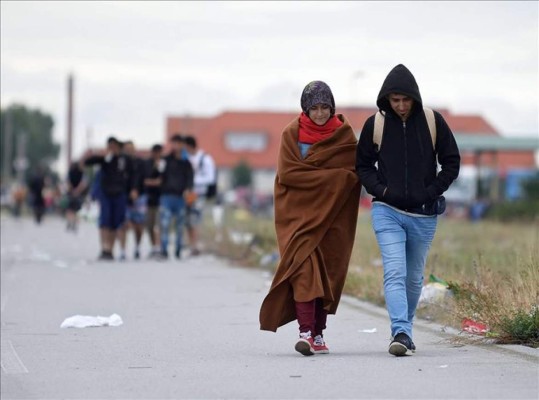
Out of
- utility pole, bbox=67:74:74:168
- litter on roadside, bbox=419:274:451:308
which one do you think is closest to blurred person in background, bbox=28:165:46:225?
utility pole, bbox=67:74:74:168

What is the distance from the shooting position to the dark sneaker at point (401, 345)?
9531 mm

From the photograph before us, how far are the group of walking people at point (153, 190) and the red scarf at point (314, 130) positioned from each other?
12.2 meters

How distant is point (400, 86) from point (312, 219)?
44.6 inches

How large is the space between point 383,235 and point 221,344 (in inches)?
72.9

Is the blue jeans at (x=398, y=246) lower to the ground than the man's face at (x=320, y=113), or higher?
lower

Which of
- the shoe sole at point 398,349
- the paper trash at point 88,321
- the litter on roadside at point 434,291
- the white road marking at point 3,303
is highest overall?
the shoe sole at point 398,349

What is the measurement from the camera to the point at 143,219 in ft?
77.3

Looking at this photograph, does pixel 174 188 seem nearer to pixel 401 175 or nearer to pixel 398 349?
pixel 401 175

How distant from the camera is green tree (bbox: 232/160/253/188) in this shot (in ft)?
335

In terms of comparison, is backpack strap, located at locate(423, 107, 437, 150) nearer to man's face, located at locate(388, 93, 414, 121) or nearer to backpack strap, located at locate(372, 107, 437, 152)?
backpack strap, located at locate(372, 107, 437, 152)

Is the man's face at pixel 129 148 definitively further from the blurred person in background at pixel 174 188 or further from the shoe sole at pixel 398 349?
the shoe sole at pixel 398 349

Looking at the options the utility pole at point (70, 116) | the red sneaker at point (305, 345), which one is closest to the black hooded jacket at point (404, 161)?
the red sneaker at point (305, 345)

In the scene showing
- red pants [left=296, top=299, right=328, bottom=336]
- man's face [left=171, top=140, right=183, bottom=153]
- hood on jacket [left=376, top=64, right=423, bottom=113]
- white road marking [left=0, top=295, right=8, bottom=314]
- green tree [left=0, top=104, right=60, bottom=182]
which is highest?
hood on jacket [left=376, top=64, right=423, bottom=113]

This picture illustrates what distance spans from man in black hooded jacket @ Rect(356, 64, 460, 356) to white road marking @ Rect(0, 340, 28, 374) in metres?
2.48
